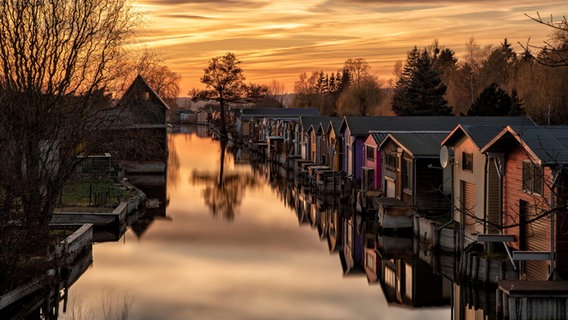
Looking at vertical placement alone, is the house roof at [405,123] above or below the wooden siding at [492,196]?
above

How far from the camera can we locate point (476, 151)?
27859 mm

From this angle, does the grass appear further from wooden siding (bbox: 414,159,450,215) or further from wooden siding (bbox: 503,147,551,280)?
wooden siding (bbox: 503,147,551,280)

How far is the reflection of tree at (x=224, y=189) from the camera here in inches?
1770

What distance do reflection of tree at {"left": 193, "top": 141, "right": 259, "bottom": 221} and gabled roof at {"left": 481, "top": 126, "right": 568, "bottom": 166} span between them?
20.2m

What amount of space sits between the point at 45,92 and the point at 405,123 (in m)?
30.8

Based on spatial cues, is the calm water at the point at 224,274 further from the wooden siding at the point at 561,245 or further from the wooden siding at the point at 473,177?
the wooden siding at the point at 473,177

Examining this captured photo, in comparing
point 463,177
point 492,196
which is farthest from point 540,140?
point 463,177

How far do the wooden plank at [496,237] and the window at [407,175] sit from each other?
38.3ft

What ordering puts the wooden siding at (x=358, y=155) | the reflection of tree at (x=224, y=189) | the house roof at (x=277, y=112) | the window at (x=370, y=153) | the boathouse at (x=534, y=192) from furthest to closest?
the house roof at (x=277, y=112) < the wooden siding at (x=358, y=155) < the reflection of tree at (x=224, y=189) < the window at (x=370, y=153) < the boathouse at (x=534, y=192)

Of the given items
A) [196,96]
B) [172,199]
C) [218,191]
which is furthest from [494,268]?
[196,96]

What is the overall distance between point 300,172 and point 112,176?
60.4ft

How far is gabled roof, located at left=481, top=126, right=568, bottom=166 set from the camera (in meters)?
21.2

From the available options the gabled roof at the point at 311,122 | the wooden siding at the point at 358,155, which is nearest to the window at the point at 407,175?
the wooden siding at the point at 358,155

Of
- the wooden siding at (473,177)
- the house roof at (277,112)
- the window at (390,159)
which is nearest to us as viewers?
the wooden siding at (473,177)
